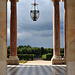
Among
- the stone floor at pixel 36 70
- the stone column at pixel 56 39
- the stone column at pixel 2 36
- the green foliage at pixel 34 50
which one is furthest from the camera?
the green foliage at pixel 34 50

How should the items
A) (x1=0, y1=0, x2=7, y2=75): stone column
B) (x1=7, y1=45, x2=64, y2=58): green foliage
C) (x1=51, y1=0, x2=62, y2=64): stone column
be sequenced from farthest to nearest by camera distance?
(x1=7, y1=45, x2=64, y2=58): green foliage, (x1=51, y1=0, x2=62, y2=64): stone column, (x1=0, y1=0, x2=7, y2=75): stone column

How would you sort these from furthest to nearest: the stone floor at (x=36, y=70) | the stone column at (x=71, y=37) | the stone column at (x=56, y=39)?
the stone column at (x=56, y=39)
the stone floor at (x=36, y=70)
the stone column at (x=71, y=37)

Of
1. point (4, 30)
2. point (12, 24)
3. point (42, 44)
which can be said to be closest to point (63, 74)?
point (4, 30)

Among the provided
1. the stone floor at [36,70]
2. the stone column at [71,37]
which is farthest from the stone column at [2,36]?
the stone floor at [36,70]

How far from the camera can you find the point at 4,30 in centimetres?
3256

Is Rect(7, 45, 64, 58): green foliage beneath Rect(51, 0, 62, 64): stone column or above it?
beneath

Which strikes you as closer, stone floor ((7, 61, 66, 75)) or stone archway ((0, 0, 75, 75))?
stone archway ((0, 0, 75, 75))

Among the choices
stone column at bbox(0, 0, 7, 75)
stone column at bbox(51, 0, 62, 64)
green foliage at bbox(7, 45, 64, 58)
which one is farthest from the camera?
green foliage at bbox(7, 45, 64, 58)

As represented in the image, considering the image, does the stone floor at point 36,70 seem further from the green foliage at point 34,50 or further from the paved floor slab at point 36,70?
the green foliage at point 34,50

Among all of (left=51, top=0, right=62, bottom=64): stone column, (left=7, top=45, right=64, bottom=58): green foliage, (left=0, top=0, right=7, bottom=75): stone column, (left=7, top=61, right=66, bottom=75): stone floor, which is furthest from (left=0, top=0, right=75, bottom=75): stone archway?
(left=7, top=45, right=64, bottom=58): green foliage

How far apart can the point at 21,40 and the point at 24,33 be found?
971 centimetres

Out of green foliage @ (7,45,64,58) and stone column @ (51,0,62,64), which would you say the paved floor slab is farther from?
green foliage @ (7,45,64,58)

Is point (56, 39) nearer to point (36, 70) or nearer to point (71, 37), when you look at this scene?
point (36, 70)

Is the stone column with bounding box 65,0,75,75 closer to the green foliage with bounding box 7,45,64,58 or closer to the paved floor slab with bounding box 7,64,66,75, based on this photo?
the paved floor slab with bounding box 7,64,66,75
